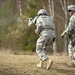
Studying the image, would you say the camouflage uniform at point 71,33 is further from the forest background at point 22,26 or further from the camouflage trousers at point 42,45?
the forest background at point 22,26

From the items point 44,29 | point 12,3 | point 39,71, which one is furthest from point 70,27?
point 12,3

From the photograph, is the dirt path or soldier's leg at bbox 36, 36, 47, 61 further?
soldier's leg at bbox 36, 36, 47, 61

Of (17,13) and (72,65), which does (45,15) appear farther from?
(17,13)

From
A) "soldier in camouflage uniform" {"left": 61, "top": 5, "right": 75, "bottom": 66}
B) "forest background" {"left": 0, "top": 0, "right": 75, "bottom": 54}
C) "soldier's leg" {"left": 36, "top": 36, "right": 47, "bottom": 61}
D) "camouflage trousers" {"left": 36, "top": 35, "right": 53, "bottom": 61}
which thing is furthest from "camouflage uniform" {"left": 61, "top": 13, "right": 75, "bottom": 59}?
"forest background" {"left": 0, "top": 0, "right": 75, "bottom": 54}

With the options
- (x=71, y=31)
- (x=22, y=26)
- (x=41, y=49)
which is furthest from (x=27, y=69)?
(x=22, y=26)

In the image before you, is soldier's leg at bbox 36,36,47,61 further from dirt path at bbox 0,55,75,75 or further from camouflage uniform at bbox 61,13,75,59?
camouflage uniform at bbox 61,13,75,59

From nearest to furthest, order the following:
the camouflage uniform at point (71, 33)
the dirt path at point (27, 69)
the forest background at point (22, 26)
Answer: the dirt path at point (27, 69) → the camouflage uniform at point (71, 33) → the forest background at point (22, 26)

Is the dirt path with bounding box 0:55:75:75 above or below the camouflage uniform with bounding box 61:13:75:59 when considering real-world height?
below

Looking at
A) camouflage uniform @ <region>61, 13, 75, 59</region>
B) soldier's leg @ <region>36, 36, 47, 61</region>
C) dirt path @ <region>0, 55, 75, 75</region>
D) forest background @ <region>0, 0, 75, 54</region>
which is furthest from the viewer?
forest background @ <region>0, 0, 75, 54</region>

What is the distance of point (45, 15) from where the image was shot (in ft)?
32.8

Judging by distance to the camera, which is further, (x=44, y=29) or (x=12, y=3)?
(x=12, y=3)

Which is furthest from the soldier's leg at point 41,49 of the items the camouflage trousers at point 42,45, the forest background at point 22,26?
the forest background at point 22,26

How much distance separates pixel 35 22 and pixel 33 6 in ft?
75.8

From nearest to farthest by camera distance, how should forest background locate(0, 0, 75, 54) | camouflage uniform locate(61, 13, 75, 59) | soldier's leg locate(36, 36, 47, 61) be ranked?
soldier's leg locate(36, 36, 47, 61), camouflage uniform locate(61, 13, 75, 59), forest background locate(0, 0, 75, 54)
